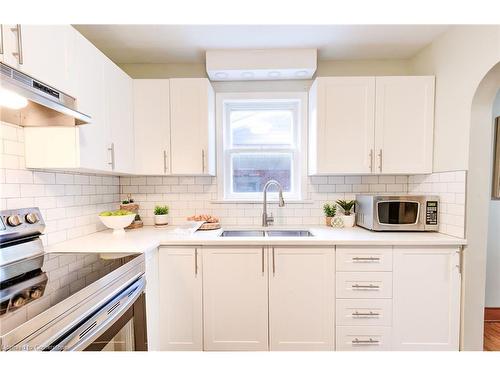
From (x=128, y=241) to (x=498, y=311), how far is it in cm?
330

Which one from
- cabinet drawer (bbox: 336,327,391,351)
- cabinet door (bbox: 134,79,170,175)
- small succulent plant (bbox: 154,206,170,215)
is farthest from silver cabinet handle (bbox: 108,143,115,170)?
cabinet drawer (bbox: 336,327,391,351)

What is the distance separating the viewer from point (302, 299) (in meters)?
1.67

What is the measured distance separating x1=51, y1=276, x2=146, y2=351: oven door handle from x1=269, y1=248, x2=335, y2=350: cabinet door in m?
0.91

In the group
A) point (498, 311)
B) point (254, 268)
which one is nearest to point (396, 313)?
point (254, 268)

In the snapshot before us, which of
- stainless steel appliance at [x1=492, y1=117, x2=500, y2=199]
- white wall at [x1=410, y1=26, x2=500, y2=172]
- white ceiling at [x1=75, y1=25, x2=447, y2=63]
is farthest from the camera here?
stainless steel appliance at [x1=492, y1=117, x2=500, y2=199]

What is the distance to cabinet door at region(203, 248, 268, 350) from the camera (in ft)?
5.51

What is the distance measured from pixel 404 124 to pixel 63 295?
2.41 m

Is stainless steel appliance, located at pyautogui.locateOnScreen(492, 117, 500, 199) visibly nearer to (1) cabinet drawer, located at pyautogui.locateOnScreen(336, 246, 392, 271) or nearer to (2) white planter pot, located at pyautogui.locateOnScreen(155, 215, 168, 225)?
(1) cabinet drawer, located at pyautogui.locateOnScreen(336, 246, 392, 271)

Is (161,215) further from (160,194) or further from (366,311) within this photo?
(366,311)

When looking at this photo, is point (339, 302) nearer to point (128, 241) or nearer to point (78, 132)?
point (128, 241)

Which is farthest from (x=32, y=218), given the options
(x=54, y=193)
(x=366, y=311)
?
(x=366, y=311)
